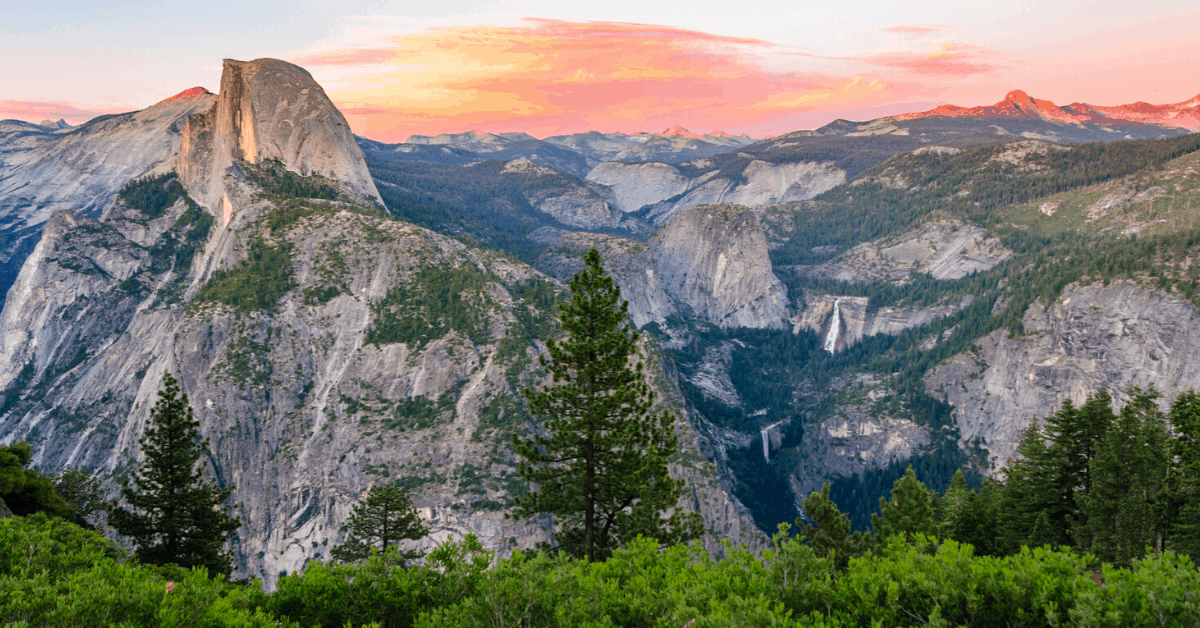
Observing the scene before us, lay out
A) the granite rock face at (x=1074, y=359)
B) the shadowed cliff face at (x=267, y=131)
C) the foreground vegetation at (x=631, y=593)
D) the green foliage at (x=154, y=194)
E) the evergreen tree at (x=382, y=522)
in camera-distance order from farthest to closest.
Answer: the green foliage at (x=154, y=194), the shadowed cliff face at (x=267, y=131), the granite rock face at (x=1074, y=359), the evergreen tree at (x=382, y=522), the foreground vegetation at (x=631, y=593)

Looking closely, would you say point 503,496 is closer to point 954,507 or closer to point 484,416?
point 484,416

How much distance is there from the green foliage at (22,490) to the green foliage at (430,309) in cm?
7335

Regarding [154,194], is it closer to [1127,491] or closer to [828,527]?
[828,527]

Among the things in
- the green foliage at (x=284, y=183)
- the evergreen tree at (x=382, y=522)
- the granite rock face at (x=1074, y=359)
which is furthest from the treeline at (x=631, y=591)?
the granite rock face at (x=1074, y=359)

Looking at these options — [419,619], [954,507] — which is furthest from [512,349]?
[419,619]

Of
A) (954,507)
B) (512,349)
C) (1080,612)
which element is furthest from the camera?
(512,349)

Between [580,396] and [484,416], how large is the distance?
71.3 metres

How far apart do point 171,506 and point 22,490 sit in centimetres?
773

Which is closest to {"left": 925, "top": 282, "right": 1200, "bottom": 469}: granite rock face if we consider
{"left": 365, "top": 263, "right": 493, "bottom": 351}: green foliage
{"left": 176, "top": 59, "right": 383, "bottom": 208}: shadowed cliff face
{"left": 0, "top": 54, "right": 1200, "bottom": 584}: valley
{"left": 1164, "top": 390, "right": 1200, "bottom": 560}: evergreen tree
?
{"left": 0, "top": 54, "right": 1200, "bottom": 584}: valley

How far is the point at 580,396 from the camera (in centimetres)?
3250

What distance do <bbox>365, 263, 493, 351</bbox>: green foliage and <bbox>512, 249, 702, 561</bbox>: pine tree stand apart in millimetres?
80285

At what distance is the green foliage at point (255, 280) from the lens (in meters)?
111

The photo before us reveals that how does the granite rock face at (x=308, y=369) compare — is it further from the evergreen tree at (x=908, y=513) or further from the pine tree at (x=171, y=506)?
the pine tree at (x=171, y=506)

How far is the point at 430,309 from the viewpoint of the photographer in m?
115
